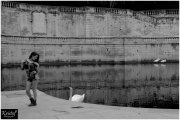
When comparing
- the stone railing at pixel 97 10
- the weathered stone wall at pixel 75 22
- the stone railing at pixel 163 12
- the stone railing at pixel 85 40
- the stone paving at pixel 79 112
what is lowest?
the stone paving at pixel 79 112

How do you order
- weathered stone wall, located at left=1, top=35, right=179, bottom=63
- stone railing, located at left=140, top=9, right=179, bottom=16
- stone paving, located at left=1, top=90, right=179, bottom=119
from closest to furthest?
stone paving, located at left=1, top=90, right=179, bottom=119 → weathered stone wall, located at left=1, top=35, right=179, bottom=63 → stone railing, located at left=140, top=9, right=179, bottom=16

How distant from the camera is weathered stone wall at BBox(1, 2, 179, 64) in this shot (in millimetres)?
32438

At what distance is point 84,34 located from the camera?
118 ft

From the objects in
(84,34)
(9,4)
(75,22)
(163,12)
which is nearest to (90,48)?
(84,34)

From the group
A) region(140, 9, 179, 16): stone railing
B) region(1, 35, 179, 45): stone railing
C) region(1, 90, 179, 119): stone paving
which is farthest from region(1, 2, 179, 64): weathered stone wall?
region(1, 90, 179, 119): stone paving

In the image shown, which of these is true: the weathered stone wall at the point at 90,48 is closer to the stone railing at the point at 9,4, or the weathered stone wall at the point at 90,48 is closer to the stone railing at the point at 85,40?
the stone railing at the point at 85,40

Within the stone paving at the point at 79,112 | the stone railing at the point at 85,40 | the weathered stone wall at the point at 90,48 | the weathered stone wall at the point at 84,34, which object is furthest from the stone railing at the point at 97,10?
the stone paving at the point at 79,112

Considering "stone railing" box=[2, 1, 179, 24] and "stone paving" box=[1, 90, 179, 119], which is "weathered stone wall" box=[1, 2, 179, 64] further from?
"stone paving" box=[1, 90, 179, 119]

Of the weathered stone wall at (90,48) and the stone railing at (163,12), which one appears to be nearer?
the weathered stone wall at (90,48)

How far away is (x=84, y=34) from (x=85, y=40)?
73cm

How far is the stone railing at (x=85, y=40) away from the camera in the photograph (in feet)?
106

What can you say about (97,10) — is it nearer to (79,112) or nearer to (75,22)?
(75,22)

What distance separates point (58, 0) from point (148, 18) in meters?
11.1

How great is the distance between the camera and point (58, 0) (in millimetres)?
39219
